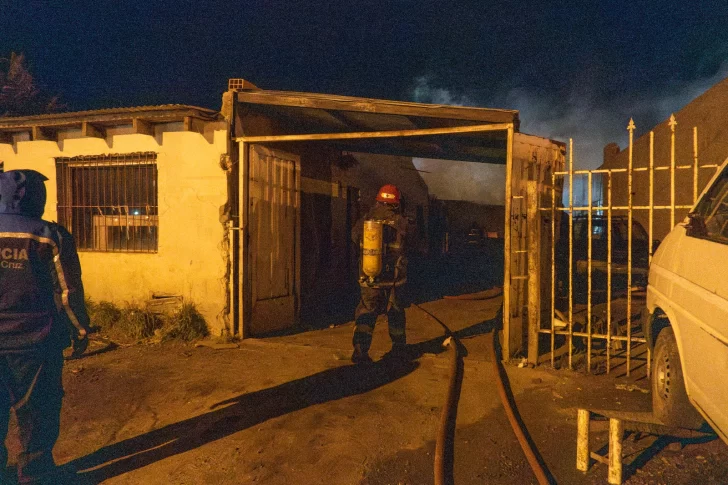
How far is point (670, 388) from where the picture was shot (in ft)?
11.4

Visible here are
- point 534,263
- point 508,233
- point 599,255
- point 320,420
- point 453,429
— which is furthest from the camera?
point 599,255

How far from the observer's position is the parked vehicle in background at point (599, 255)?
29.5 ft

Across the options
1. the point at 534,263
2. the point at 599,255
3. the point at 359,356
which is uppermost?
the point at 534,263

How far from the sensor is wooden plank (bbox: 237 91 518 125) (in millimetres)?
5906

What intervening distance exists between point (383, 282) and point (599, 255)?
6079 millimetres

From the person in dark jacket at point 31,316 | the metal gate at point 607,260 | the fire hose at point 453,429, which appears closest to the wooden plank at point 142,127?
the person in dark jacket at point 31,316

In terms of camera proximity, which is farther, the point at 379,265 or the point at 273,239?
the point at 273,239

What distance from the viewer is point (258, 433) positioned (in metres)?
4.04

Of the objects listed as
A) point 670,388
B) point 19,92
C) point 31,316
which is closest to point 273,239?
point 31,316

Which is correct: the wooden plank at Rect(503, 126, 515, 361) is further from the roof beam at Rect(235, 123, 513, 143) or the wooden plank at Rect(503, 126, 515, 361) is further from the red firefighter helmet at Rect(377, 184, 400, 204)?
the red firefighter helmet at Rect(377, 184, 400, 204)

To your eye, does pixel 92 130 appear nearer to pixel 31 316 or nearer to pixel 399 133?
pixel 399 133

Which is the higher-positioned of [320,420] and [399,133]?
[399,133]

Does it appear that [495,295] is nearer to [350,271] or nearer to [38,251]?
[350,271]

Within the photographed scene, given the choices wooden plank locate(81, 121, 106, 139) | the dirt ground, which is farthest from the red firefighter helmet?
wooden plank locate(81, 121, 106, 139)
